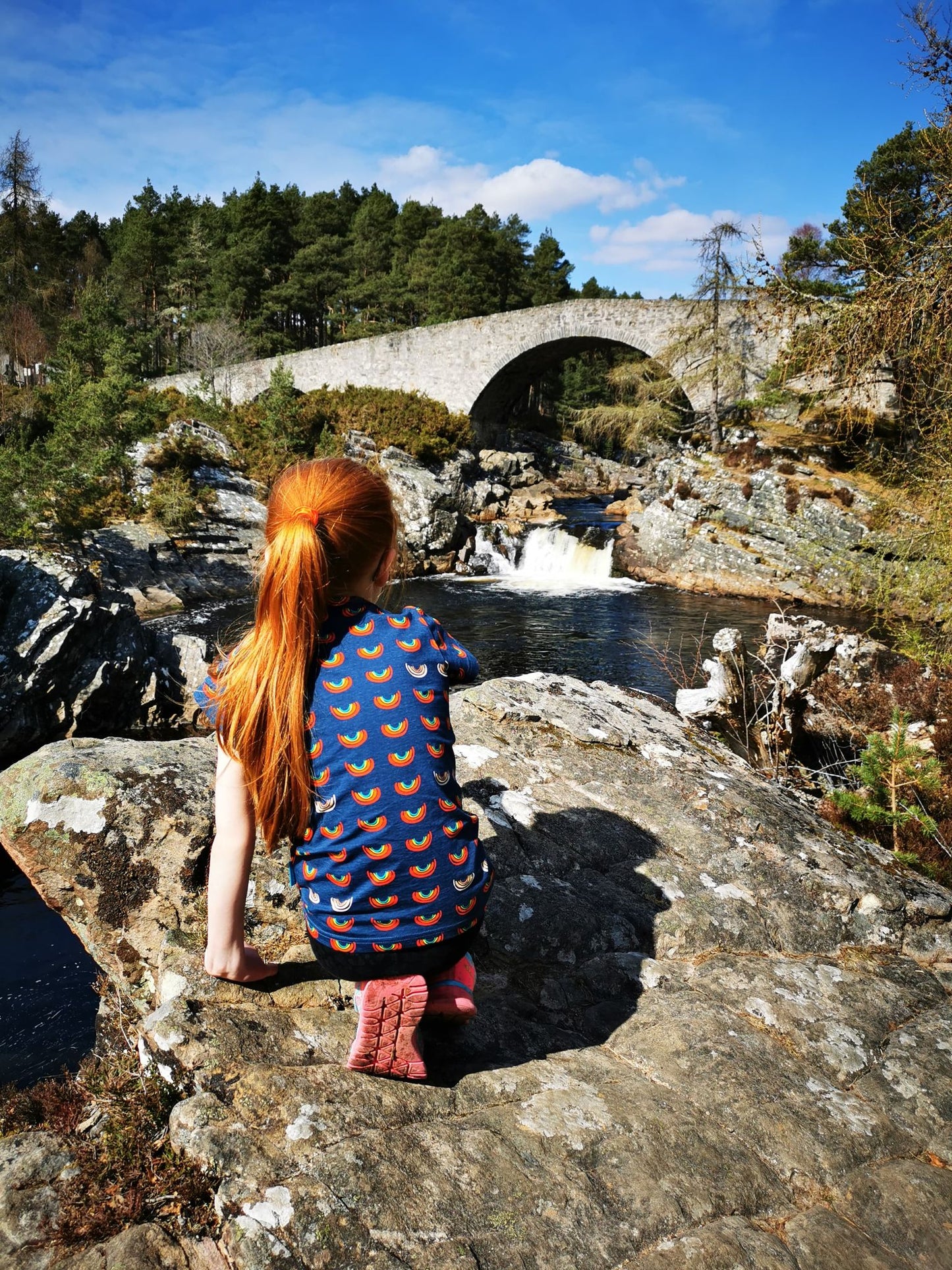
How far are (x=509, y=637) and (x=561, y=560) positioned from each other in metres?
7.21

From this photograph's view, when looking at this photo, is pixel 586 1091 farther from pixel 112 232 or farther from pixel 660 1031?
pixel 112 232

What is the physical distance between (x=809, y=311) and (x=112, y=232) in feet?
228

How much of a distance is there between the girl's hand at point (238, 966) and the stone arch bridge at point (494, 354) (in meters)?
23.2

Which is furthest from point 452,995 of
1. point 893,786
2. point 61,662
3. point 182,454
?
point 182,454

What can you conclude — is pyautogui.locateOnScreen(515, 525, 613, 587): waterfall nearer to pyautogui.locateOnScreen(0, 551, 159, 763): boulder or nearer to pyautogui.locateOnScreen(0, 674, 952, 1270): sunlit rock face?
pyautogui.locateOnScreen(0, 551, 159, 763): boulder

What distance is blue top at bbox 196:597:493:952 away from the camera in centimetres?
182

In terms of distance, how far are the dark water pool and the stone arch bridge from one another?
962 centimetres

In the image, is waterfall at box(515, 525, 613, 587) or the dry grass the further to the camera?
waterfall at box(515, 525, 613, 587)

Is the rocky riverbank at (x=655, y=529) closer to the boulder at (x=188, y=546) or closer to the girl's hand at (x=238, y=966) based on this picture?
the boulder at (x=188, y=546)

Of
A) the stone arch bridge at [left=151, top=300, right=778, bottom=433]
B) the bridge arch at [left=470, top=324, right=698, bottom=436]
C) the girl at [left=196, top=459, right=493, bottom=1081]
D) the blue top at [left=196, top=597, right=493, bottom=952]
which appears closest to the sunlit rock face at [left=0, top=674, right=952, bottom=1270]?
the girl at [left=196, top=459, right=493, bottom=1081]

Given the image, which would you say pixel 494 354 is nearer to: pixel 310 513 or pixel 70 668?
pixel 70 668

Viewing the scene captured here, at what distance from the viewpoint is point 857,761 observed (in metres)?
5.96

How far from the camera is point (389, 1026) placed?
1.82 metres

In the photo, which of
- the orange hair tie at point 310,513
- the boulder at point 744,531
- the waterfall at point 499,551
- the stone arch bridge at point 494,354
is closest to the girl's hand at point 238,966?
the orange hair tie at point 310,513
